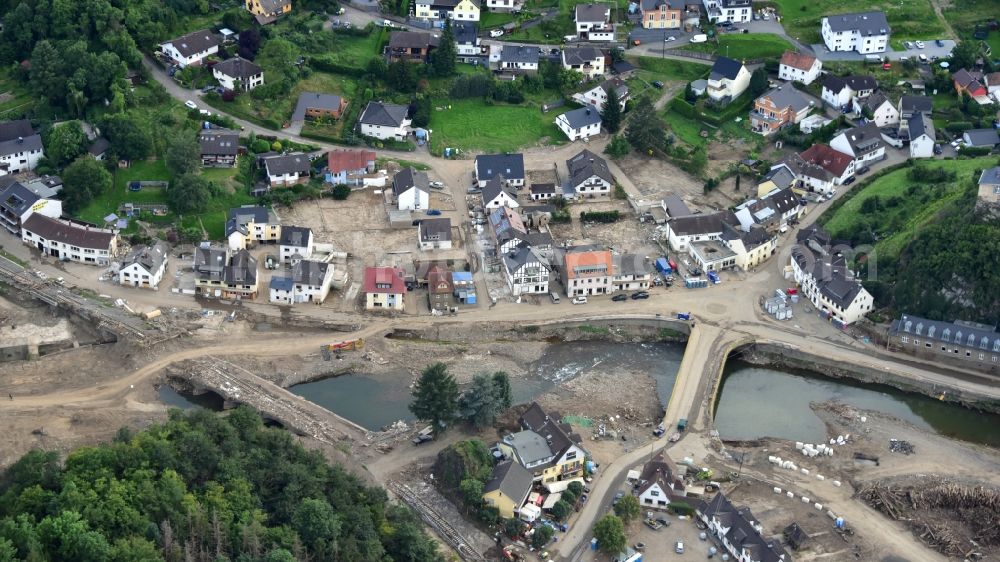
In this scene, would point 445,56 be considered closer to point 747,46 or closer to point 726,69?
point 726,69

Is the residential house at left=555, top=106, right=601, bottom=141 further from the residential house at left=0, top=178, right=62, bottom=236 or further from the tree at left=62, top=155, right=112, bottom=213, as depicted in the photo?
the residential house at left=0, top=178, right=62, bottom=236

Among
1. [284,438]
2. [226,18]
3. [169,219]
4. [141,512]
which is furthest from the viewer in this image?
[226,18]

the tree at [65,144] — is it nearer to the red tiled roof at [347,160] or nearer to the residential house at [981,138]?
the red tiled roof at [347,160]

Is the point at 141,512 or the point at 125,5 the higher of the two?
the point at 125,5

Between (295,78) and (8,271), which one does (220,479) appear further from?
(295,78)

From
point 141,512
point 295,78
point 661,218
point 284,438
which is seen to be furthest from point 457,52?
point 141,512

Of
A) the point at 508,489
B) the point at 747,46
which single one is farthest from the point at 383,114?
the point at 508,489

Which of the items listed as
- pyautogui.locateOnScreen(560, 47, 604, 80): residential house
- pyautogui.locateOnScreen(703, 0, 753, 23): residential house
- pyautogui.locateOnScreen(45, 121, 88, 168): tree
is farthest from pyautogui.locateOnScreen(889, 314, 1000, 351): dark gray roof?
pyautogui.locateOnScreen(45, 121, 88, 168): tree
